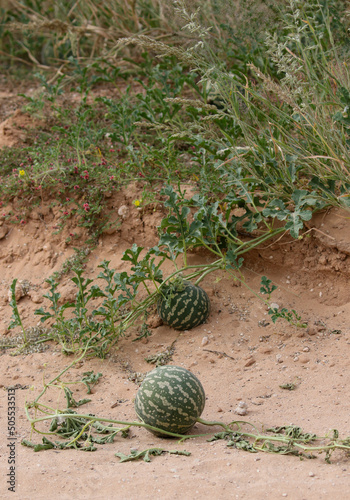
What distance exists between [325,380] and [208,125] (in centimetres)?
266

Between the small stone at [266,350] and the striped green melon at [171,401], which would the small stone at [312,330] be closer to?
the small stone at [266,350]

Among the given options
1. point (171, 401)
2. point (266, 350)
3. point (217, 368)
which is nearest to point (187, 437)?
point (171, 401)

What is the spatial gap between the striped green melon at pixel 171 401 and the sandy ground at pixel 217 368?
0.13m

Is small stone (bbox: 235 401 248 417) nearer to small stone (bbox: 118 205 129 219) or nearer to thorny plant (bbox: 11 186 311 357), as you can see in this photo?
thorny plant (bbox: 11 186 311 357)

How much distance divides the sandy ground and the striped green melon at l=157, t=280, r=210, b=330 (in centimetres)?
11

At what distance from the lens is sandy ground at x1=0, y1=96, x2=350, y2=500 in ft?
8.26

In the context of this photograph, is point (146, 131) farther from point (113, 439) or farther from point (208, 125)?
point (113, 439)

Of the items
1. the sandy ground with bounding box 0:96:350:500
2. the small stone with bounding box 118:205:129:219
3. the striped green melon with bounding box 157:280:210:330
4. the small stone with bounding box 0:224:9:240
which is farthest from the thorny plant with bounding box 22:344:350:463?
the small stone with bounding box 0:224:9:240

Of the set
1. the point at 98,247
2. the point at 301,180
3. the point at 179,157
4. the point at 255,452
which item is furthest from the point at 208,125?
the point at 255,452

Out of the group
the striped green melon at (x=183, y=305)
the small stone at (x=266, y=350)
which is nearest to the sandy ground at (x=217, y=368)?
the small stone at (x=266, y=350)

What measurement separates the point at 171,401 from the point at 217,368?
979mm

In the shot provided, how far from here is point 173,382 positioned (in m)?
3.07

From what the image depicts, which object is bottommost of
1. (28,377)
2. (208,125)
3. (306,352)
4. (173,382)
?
(306,352)

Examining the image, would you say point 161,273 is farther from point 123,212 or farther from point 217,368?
point 123,212
